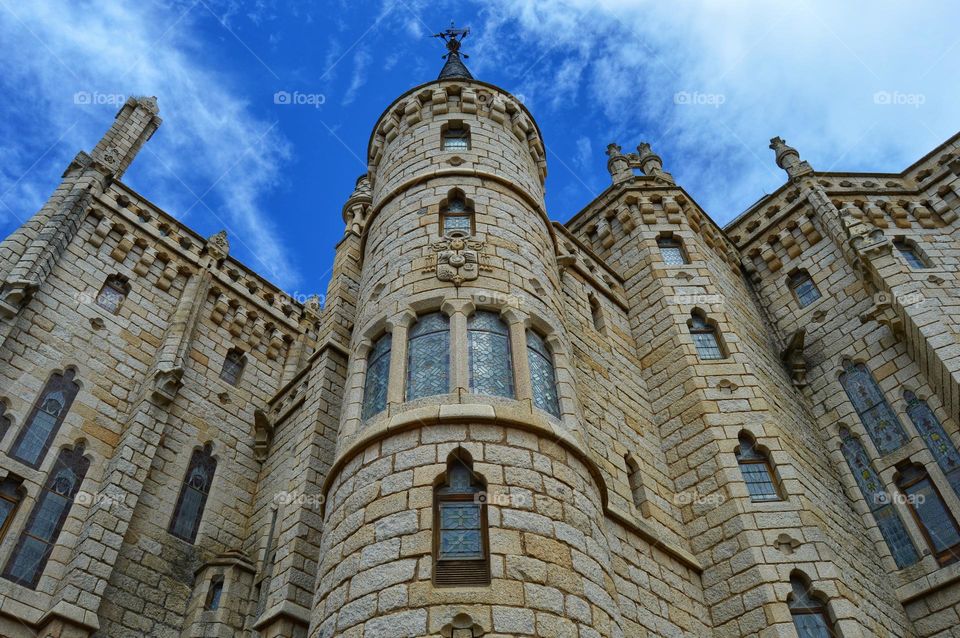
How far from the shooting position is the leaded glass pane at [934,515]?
37.7 ft

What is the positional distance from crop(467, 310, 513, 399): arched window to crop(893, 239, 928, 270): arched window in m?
10.4

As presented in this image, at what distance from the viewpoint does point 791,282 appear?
17.6 meters

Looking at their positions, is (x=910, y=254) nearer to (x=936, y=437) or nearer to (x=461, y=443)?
(x=936, y=437)

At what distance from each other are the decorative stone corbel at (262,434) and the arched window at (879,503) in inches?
429

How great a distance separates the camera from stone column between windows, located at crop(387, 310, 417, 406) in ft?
29.2

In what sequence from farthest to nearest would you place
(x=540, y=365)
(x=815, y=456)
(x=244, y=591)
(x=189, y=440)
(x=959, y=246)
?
(x=959, y=246) < (x=189, y=440) < (x=815, y=456) < (x=244, y=591) < (x=540, y=365)

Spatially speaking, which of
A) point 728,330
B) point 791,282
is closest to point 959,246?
point 791,282

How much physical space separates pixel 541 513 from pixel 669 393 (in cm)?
629

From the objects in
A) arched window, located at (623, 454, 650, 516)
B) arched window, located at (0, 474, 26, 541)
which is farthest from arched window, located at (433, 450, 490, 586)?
arched window, located at (0, 474, 26, 541)

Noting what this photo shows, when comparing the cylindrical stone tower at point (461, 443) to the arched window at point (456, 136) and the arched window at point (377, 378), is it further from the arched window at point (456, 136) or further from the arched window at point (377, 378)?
the arched window at point (456, 136)

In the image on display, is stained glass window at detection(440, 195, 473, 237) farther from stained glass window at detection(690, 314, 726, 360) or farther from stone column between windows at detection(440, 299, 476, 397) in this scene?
stained glass window at detection(690, 314, 726, 360)

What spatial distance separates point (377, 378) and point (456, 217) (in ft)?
11.3

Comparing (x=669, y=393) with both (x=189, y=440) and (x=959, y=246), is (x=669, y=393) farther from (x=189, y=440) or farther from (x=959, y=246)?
(x=189, y=440)

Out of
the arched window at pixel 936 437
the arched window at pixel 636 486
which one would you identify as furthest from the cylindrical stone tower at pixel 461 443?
the arched window at pixel 936 437
